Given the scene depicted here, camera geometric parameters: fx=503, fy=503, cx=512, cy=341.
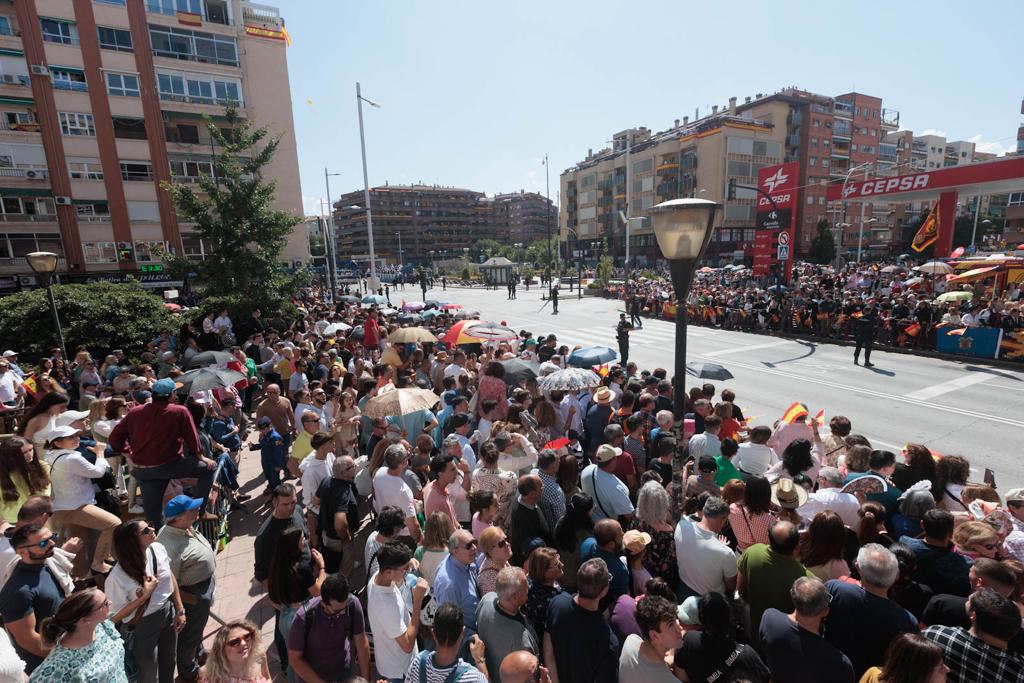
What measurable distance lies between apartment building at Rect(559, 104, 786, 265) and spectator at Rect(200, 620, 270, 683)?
5504 cm

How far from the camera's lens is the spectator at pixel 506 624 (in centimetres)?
298

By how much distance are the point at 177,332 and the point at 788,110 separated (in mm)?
76722

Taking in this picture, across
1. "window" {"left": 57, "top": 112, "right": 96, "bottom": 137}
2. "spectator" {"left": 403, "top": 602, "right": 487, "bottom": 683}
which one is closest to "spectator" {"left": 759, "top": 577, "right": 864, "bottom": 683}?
"spectator" {"left": 403, "top": 602, "right": 487, "bottom": 683}

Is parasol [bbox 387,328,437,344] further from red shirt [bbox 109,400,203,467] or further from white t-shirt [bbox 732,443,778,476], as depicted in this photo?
white t-shirt [bbox 732,443,778,476]

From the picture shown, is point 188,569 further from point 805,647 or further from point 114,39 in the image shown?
point 114,39

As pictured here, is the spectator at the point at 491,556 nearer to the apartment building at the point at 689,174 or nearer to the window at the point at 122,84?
the window at the point at 122,84

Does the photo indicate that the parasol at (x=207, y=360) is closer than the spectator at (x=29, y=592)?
No

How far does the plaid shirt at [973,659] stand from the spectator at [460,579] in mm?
2733

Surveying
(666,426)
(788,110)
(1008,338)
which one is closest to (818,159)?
(788,110)

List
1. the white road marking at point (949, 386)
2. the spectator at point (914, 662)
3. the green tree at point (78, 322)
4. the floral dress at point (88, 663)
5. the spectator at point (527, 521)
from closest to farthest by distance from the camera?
the spectator at point (914, 662) → the floral dress at point (88, 663) → the spectator at point (527, 521) → the white road marking at point (949, 386) → the green tree at point (78, 322)

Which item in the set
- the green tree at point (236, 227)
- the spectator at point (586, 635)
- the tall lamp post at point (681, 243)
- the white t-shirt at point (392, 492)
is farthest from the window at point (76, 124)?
the spectator at point (586, 635)

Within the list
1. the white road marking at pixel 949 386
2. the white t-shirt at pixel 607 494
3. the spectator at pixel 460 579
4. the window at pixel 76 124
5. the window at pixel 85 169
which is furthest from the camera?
the window at pixel 85 169

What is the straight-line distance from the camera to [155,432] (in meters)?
5.29

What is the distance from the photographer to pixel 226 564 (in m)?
5.78
